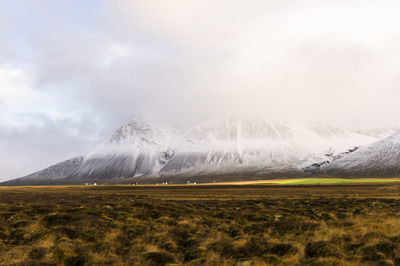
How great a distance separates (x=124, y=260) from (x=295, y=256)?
6446mm

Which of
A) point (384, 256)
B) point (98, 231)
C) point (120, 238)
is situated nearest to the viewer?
point (384, 256)

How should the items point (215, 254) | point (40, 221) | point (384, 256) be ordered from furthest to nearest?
point (40, 221) < point (215, 254) < point (384, 256)

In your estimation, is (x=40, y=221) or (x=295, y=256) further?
(x=40, y=221)

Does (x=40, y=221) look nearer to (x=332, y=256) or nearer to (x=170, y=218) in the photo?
(x=170, y=218)

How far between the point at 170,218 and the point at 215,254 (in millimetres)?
11312

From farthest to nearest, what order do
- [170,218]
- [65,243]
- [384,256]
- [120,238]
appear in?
[170,218]
[120,238]
[65,243]
[384,256]

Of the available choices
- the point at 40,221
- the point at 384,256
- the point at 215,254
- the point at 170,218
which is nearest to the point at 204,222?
the point at 170,218

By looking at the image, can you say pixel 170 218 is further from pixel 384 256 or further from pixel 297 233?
pixel 384 256

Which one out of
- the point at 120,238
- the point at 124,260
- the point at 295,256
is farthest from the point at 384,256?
the point at 120,238

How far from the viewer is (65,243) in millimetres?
15148

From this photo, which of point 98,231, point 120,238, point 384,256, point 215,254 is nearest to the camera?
point 384,256

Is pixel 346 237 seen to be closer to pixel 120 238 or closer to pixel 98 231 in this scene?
pixel 120 238

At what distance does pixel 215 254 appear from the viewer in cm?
1291

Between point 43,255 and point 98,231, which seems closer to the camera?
point 43,255
